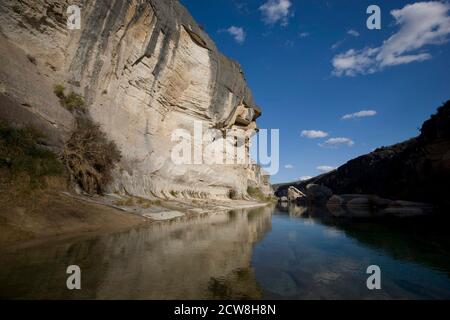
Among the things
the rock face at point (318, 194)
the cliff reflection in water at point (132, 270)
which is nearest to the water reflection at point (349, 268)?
the cliff reflection in water at point (132, 270)

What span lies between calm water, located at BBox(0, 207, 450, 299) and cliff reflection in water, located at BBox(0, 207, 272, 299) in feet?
0.05

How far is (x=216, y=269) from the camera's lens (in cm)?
538

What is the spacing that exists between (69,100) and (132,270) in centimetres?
1285

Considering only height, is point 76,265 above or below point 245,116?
below

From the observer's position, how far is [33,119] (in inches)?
437

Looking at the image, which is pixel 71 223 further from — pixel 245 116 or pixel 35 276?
pixel 245 116

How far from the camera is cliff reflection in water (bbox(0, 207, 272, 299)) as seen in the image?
12.7 ft

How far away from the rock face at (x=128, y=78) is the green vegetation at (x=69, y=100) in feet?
1.78

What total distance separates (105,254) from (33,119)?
806cm

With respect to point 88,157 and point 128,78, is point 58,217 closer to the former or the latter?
point 88,157

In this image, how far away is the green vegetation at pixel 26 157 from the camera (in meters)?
8.64

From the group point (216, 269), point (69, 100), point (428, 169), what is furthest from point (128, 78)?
point (428, 169)

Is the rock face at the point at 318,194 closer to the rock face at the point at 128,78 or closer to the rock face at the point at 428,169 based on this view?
the rock face at the point at 428,169
